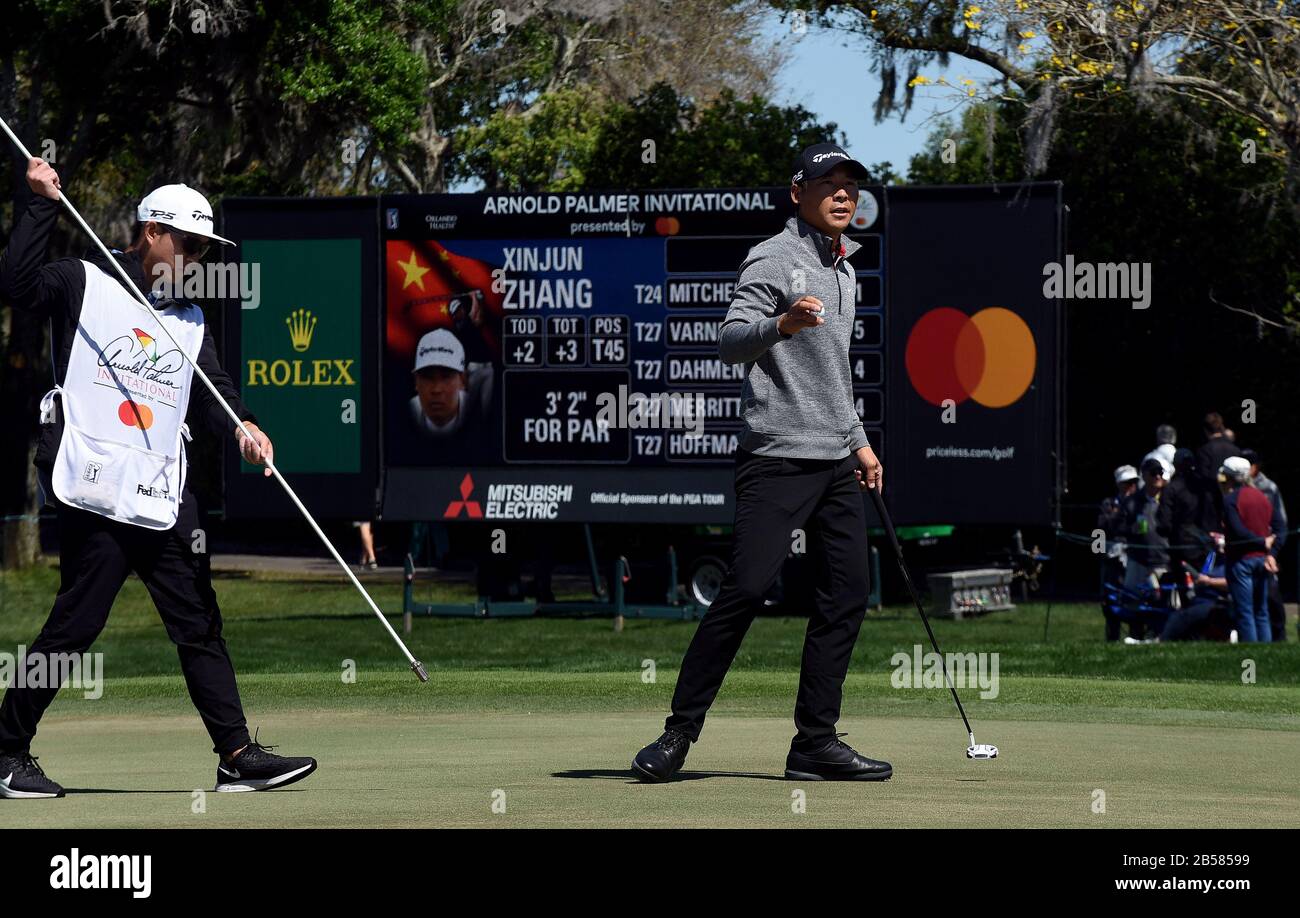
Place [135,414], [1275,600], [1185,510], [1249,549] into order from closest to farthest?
[135,414] → [1249,549] → [1275,600] → [1185,510]

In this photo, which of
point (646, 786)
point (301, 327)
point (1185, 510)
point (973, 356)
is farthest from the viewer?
point (301, 327)

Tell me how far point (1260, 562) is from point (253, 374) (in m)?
9.86

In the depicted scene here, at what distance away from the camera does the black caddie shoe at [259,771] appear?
6910mm

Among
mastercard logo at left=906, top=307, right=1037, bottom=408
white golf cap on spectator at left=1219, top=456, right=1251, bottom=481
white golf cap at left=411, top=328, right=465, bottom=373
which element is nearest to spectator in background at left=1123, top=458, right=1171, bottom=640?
white golf cap on spectator at left=1219, top=456, right=1251, bottom=481

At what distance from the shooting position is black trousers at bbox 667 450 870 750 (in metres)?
7.13

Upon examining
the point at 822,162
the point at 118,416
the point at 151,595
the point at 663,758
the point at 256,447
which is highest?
the point at 822,162

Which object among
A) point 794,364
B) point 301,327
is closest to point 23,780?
point 794,364

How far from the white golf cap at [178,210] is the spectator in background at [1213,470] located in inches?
553

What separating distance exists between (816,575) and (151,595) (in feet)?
7.47

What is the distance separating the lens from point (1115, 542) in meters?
20.5

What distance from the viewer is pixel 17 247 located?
683 centimetres

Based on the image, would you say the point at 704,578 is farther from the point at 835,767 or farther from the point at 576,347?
the point at 835,767
